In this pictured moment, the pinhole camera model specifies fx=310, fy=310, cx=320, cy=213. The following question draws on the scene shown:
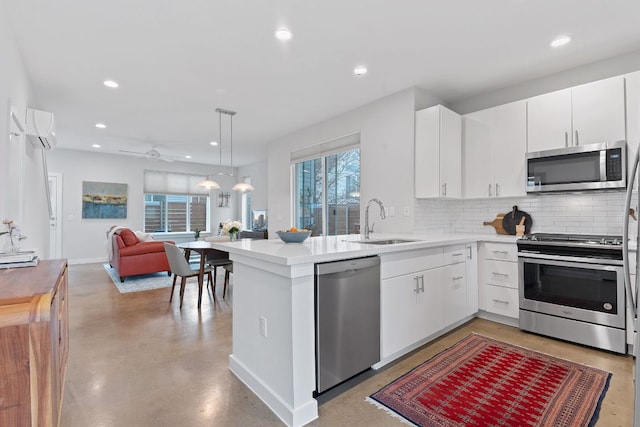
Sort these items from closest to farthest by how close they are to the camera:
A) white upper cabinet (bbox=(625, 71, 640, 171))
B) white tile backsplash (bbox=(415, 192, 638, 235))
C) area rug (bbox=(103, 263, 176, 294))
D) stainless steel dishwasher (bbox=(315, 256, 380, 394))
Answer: stainless steel dishwasher (bbox=(315, 256, 380, 394)), white upper cabinet (bbox=(625, 71, 640, 171)), white tile backsplash (bbox=(415, 192, 638, 235)), area rug (bbox=(103, 263, 176, 294))

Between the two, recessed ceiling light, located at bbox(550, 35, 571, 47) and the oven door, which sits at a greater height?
recessed ceiling light, located at bbox(550, 35, 571, 47)

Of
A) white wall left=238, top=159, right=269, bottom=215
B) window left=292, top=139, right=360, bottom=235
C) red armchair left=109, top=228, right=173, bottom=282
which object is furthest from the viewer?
white wall left=238, top=159, right=269, bottom=215

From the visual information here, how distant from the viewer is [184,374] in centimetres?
227

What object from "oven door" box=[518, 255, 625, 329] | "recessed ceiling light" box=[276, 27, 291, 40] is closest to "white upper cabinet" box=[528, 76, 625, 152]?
"oven door" box=[518, 255, 625, 329]

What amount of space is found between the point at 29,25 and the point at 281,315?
3.05m

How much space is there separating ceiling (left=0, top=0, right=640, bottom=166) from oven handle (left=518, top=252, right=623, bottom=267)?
1.90m

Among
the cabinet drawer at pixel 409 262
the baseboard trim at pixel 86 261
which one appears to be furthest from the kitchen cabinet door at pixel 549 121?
the baseboard trim at pixel 86 261

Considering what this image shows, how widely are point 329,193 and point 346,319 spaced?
10.6 feet

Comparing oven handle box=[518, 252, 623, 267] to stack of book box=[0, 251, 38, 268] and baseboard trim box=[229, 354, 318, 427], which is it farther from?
stack of book box=[0, 251, 38, 268]

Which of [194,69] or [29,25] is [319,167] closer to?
[194,69]

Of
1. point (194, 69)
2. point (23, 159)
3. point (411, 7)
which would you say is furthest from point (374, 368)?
point (23, 159)

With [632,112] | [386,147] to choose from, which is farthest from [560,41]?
[386,147]

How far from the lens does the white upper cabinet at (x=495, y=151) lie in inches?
131

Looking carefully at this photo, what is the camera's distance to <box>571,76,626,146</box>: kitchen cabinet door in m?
2.74
